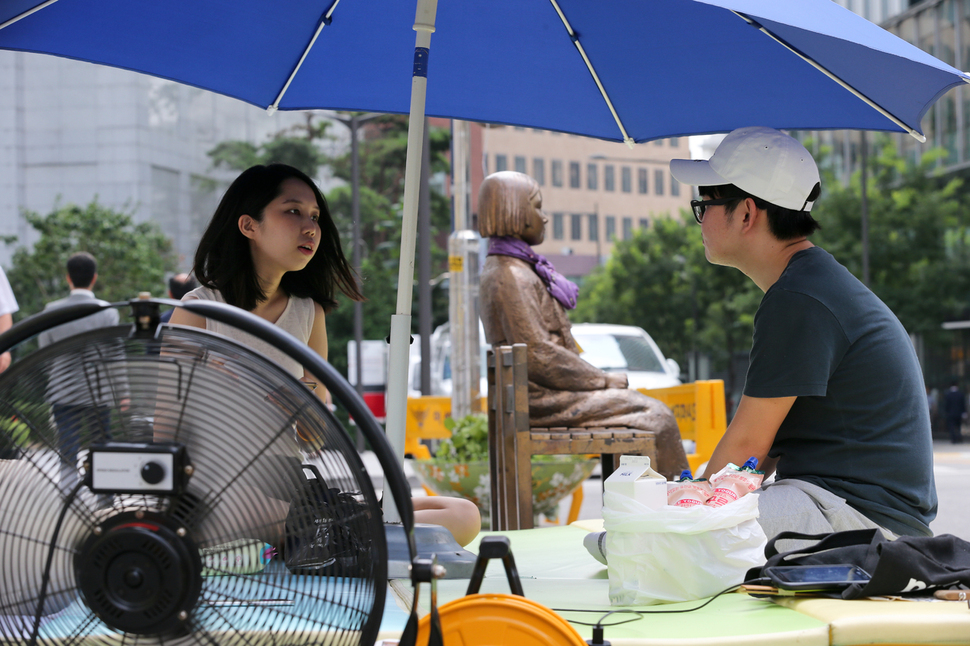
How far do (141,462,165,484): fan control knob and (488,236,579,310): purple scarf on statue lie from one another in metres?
4.02

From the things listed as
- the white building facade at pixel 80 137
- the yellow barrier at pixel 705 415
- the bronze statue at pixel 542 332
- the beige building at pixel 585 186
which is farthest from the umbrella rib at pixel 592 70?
the beige building at pixel 585 186

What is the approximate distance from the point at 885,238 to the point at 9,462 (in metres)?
23.9

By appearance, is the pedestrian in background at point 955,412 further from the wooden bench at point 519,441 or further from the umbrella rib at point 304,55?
the umbrella rib at point 304,55

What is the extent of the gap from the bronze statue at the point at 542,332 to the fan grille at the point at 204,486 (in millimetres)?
3677

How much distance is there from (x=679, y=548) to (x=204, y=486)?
1.22 meters

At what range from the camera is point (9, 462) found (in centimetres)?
143

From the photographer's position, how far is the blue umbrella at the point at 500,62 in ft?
9.50

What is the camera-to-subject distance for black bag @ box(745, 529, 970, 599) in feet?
6.80

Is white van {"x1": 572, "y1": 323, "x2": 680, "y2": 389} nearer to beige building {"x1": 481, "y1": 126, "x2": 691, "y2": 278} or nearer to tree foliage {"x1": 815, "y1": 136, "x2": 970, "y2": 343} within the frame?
tree foliage {"x1": 815, "y1": 136, "x2": 970, "y2": 343}

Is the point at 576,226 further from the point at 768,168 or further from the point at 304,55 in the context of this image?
the point at 768,168

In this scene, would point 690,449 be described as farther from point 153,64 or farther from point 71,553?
point 71,553

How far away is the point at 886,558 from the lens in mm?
2053

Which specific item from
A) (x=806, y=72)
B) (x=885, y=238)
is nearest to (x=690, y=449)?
(x=806, y=72)

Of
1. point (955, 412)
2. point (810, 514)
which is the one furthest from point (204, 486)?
point (955, 412)
